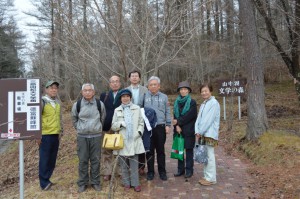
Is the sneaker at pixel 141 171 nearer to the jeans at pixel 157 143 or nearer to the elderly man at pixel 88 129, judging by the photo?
the jeans at pixel 157 143

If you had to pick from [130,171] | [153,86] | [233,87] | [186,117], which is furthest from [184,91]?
[233,87]

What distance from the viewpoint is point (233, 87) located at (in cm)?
1172

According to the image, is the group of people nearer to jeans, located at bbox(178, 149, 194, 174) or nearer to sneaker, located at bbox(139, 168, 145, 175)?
jeans, located at bbox(178, 149, 194, 174)

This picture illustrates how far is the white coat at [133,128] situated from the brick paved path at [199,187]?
0.75 m

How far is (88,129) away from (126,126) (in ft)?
2.10

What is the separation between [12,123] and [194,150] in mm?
3185

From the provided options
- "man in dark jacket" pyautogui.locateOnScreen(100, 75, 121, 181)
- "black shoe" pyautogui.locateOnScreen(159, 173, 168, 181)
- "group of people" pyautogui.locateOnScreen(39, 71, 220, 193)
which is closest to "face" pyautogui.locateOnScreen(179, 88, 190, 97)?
"group of people" pyautogui.locateOnScreen(39, 71, 220, 193)

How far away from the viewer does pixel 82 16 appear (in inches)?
247

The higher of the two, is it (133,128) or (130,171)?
(133,128)

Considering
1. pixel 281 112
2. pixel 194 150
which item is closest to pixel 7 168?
pixel 194 150

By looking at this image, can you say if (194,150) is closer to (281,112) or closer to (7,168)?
(7,168)

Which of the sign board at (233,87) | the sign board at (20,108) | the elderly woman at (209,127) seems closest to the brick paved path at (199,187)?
the elderly woman at (209,127)

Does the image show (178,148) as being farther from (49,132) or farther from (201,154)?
(49,132)

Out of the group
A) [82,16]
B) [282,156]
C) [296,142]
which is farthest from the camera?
[296,142]
